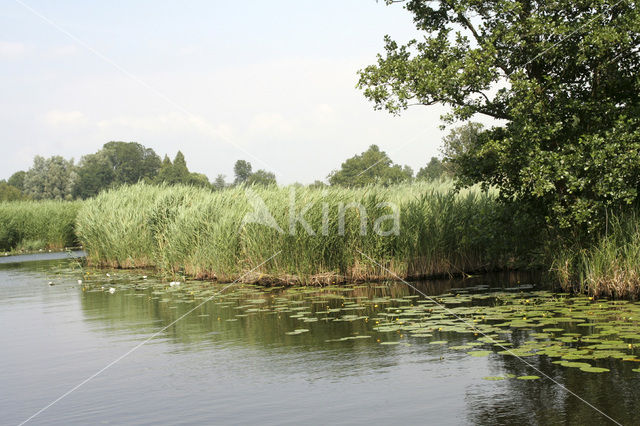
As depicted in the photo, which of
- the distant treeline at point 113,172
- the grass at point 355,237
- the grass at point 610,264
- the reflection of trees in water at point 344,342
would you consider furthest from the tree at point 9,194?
the grass at point 610,264

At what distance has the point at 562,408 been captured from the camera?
241 inches

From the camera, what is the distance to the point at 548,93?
13.0m

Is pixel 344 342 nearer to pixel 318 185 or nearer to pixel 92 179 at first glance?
pixel 318 185

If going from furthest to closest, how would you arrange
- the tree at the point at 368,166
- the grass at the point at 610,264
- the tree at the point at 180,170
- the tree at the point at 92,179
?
the tree at the point at 92,179
the tree at the point at 180,170
the tree at the point at 368,166
the grass at the point at 610,264

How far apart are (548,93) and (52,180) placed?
90.5 meters

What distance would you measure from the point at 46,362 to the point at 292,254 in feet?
24.9

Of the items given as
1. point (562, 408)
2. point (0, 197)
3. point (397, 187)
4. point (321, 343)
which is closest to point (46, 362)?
point (321, 343)

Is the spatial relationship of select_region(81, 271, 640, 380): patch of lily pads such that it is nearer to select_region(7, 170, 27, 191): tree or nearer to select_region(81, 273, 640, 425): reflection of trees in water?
select_region(81, 273, 640, 425): reflection of trees in water

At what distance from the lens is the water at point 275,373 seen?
6379 mm

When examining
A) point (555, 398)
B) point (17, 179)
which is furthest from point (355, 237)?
point (17, 179)

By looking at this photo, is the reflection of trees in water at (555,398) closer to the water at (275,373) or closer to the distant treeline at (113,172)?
the water at (275,373)

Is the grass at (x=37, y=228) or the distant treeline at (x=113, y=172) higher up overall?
the distant treeline at (x=113, y=172)

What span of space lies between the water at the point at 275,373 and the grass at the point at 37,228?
2486cm

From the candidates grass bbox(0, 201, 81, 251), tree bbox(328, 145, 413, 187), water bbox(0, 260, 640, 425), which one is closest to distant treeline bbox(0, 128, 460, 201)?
tree bbox(328, 145, 413, 187)
